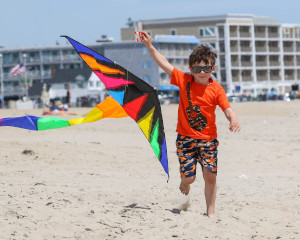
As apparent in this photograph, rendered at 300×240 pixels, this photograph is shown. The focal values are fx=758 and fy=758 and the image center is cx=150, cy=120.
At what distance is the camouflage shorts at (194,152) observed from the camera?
6434 mm

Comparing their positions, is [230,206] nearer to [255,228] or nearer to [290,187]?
[255,228]

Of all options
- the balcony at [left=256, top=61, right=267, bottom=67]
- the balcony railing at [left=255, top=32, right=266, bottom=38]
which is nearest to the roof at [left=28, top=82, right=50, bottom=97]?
the balcony at [left=256, top=61, right=267, bottom=67]

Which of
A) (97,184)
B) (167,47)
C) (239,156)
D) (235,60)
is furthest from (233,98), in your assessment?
(97,184)

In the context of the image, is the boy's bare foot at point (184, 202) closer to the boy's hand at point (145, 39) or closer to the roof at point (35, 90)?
the boy's hand at point (145, 39)

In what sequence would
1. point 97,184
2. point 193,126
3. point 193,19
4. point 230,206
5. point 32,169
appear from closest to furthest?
point 193,126
point 230,206
point 97,184
point 32,169
point 193,19

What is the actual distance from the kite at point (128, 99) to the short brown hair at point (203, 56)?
0.69 m

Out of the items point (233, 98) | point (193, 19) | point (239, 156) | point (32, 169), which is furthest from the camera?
point (193, 19)

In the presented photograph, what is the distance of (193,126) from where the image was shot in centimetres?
642

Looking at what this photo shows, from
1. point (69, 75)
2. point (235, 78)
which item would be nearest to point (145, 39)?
point (69, 75)

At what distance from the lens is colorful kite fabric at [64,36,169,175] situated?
23.2 feet

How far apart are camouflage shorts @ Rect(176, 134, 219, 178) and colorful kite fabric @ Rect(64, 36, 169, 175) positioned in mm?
557

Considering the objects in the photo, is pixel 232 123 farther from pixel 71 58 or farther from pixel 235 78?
pixel 71 58

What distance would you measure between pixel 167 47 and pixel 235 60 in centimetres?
1481

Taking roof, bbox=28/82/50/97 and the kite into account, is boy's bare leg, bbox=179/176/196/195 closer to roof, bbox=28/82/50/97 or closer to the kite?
the kite
